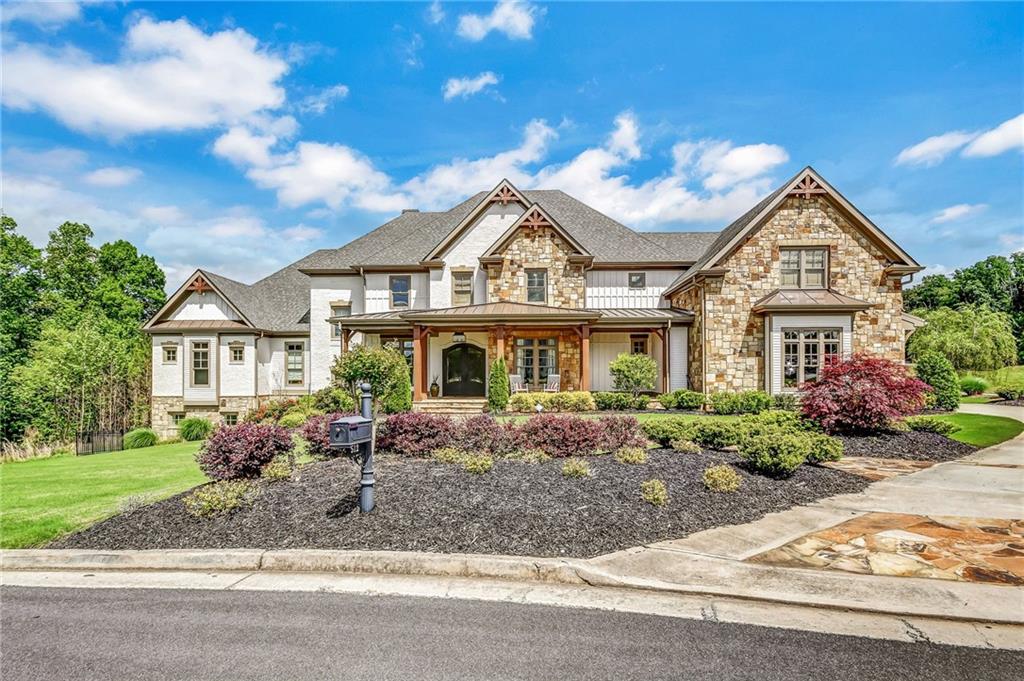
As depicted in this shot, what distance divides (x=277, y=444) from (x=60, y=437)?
72.7 ft

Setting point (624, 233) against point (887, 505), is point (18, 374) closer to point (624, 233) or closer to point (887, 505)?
point (624, 233)

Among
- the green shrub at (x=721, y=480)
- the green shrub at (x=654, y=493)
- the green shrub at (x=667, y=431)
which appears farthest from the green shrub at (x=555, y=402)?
the green shrub at (x=654, y=493)

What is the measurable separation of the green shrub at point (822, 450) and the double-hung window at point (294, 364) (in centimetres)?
2228

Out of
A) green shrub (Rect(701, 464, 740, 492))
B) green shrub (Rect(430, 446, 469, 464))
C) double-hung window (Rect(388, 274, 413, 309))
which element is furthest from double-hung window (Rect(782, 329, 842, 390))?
double-hung window (Rect(388, 274, 413, 309))

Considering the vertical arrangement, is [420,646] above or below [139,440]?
above

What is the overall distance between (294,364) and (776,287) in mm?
22373

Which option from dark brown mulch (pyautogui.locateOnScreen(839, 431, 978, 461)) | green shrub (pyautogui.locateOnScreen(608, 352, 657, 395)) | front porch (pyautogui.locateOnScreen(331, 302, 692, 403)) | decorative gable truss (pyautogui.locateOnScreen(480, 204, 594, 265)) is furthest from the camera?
decorative gable truss (pyautogui.locateOnScreen(480, 204, 594, 265))

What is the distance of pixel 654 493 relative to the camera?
6.49 metres

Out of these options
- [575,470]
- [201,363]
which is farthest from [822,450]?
[201,363]

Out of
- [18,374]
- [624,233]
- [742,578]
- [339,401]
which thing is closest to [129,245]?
[18,374]

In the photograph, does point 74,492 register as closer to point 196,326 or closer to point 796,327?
point 196,326

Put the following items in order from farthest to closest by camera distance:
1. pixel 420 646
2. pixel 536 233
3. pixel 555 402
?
pixel 536 233 < pixel 555 402 < pixel 420 646

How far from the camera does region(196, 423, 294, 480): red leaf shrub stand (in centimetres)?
738

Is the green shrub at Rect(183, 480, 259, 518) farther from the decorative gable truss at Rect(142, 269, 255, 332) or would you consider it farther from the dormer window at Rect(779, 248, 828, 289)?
the dormer window at Rect(779, 248, 828, 289)
